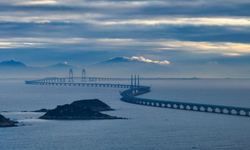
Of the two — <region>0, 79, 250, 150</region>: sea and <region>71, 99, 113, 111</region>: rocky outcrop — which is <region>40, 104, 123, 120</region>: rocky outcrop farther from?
<region>71, 99, 113, 111</region>: rocky outcrop

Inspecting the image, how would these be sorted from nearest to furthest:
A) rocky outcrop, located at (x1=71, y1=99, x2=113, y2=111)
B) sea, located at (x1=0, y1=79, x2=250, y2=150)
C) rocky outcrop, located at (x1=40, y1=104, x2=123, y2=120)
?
sea, located at (x1=0, y1=79, x2=250, y2=150)
rocky outcrop, located at (x1=40, y1=104, x2=123, y2=120)
rocky outcrop, located at (x1=71, y1=99, x2=113, y2=111)

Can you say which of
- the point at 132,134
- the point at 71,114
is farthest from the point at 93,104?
the point at 132,134

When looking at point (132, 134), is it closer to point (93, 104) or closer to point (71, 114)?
point (71, 114)

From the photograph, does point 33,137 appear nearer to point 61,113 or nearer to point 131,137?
point 131,137

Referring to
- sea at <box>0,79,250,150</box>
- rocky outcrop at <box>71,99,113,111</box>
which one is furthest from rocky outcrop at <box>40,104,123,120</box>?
rocky outcrop at <box>71,99,113,111</box>

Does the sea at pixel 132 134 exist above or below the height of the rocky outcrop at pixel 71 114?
below

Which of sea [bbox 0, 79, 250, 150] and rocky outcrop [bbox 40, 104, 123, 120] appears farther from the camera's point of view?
rocky outcrop [bbox 40, 104, 123, 120]

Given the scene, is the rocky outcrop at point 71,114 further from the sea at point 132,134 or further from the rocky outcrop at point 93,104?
the rocky outcrop at point 93,104

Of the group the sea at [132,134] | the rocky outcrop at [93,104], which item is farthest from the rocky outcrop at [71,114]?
the rocky outcrop at [93,104]

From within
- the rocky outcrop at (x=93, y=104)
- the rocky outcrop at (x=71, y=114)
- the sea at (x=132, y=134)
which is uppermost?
the rocky outcrop at (x=93, y=104)

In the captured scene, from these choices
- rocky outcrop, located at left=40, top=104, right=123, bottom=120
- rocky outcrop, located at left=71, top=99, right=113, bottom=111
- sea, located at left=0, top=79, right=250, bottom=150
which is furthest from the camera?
rocky outcrop, located at left=71, top=99, right=113, bottom=111

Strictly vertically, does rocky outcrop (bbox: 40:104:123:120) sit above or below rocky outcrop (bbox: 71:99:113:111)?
below

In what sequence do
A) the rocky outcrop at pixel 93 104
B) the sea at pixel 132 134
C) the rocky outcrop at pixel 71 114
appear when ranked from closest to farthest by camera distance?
the sea at pixel 132 134 < the rocky outcrop at pixel 71 114 < the rocky outcrop at pixel 93 104

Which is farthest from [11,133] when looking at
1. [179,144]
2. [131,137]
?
[179,144]
